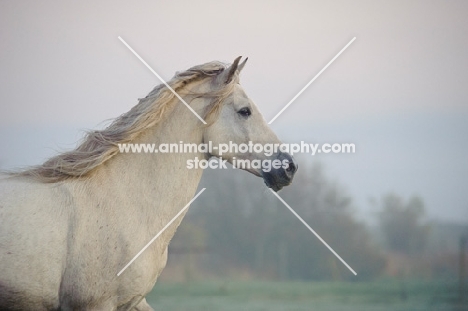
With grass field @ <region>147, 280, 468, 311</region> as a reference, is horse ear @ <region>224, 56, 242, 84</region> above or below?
above

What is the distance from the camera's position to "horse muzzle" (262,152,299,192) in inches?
193

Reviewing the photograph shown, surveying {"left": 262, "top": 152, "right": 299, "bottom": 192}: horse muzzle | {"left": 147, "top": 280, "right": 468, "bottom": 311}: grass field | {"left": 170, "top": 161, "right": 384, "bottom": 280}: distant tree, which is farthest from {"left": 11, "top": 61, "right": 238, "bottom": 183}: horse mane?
{"left": 170, "top": 161, "right": 384, "bottom": 280}: distant tree

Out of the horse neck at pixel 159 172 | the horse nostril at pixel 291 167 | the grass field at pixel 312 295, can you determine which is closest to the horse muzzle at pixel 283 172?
the horse nostril at pixel 291 167

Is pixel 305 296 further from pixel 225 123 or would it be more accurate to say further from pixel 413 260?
pixel 225 123

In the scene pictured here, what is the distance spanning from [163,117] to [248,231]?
9.89 meters

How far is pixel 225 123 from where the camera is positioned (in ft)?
16.4

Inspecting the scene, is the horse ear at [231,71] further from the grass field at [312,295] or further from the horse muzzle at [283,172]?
the grass field at [312,295]

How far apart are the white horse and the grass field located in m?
7.09

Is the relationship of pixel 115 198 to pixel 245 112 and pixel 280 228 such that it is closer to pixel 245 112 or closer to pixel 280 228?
pixel 245 112

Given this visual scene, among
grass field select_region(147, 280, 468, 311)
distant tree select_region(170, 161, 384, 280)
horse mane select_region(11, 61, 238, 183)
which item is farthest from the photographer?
distant tree select_region(170, 161, 384, 280)

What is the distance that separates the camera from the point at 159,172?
4.93 m

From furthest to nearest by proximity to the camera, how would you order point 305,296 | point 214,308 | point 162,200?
point 305,296 → point 214,308 → point 162,200

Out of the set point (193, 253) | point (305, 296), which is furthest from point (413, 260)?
point (193, 253)

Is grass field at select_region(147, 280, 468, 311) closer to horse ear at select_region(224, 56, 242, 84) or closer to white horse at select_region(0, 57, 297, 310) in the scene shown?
white horse at select_region(0, 57, 297, 310)
